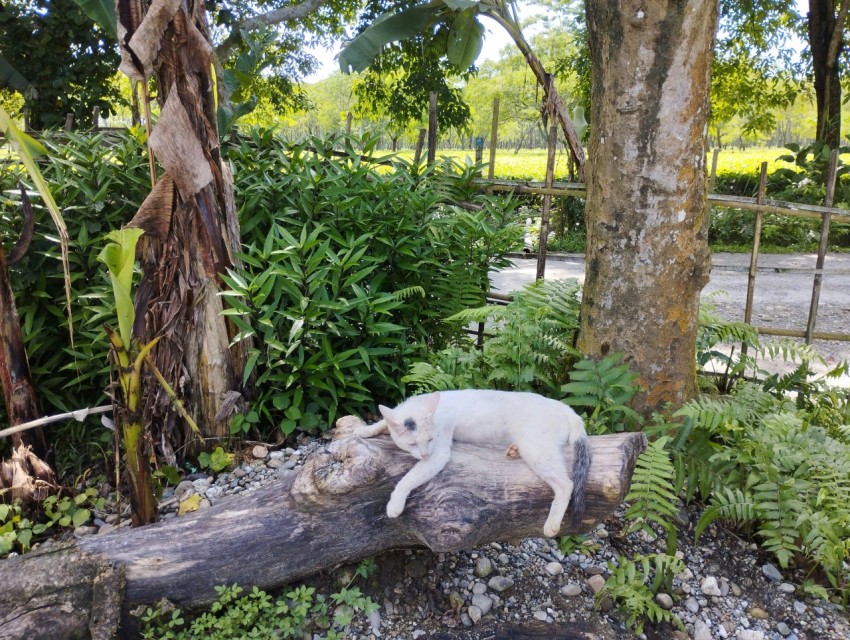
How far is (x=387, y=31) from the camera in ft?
24.1

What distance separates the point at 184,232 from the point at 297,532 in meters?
1.94

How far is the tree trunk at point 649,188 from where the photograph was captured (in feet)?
11.0

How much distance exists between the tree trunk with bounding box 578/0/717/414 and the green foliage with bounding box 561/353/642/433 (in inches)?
9.0

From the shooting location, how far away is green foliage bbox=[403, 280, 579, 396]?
3.80 m

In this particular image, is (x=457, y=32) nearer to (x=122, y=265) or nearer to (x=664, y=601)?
(x=122, y=265)

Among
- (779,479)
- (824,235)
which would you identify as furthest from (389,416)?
(824,235)

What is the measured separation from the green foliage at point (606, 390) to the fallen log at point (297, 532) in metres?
0.52

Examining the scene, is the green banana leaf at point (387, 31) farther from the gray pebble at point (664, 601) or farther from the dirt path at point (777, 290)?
the gray pebble at point (664, 601)

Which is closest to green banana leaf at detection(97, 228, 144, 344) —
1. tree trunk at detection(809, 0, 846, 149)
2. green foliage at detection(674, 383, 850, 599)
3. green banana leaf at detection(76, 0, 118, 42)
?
green foliage at detection(674, 383, 850, 599)

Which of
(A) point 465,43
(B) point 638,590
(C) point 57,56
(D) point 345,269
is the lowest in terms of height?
(B) point 638,590

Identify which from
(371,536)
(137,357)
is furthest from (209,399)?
(371,536)

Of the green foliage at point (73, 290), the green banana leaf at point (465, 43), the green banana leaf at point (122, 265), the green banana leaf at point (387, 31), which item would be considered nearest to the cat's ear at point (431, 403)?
the green banana leaf at point (122, 265)

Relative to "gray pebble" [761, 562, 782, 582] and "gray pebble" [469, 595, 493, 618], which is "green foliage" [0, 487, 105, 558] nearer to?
"gray pebble" [469, 595, 493, 618]

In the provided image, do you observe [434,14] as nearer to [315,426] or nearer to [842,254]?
[315,426]
